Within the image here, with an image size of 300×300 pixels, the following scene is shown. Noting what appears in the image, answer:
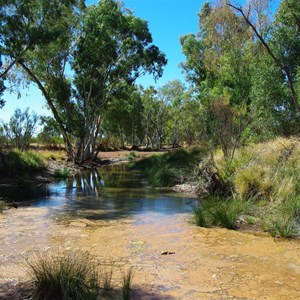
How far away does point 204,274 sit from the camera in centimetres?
582

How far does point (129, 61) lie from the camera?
2967 cm

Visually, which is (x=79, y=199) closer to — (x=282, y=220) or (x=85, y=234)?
(x=85, y=234)

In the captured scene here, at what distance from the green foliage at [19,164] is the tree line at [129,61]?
11.9 ft

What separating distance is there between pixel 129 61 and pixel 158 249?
2404 centimetres

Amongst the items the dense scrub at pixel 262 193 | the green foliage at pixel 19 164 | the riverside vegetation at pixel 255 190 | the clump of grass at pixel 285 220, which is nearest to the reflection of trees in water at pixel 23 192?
the green foliage at pixel 19 164

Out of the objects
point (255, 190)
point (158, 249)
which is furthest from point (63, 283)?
point (255, 190)

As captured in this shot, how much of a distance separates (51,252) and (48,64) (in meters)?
23.7

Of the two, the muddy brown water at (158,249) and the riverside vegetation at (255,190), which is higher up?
the riverside vegetation at (255,190)

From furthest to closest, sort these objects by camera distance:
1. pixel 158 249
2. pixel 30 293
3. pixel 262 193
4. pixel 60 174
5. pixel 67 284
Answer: pixel 60 174
pixel 262 193
pixel 158 249
pixel 30 293
pixel 67 284

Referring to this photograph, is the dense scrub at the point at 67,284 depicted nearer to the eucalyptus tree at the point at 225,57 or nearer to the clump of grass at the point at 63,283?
the clump of grass at the point at 63,283

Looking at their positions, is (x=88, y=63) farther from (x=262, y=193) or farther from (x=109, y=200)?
(x=262, y=193)

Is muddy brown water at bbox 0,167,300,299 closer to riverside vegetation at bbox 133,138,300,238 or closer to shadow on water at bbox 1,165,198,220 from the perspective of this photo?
shadow on water at bbox 1,165,198,220

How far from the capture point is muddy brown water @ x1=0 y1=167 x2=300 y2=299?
5.30m

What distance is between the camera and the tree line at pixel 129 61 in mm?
18422
